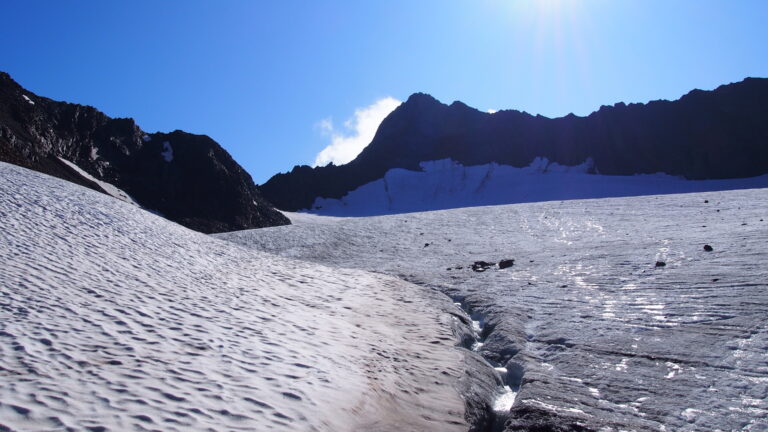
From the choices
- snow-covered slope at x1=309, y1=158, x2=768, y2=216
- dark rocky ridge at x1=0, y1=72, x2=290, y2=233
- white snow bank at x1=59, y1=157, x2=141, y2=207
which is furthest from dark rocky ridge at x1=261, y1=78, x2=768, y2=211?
white snow bank at x1=59, y1=157, x2=141, y2=207

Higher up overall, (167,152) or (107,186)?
(167,152)

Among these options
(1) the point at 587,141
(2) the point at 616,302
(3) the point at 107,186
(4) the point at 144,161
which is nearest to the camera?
(2) the point at 616,302

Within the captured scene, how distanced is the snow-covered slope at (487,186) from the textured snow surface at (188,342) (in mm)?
75769

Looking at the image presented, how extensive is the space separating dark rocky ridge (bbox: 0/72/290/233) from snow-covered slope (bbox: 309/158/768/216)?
67.2 ft

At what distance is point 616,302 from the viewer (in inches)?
413

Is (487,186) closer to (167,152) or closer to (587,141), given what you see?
(587,141)

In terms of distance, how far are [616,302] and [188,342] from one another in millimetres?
7955

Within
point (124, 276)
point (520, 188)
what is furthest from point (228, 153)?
point (124, 276)

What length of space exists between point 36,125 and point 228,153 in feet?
95.3

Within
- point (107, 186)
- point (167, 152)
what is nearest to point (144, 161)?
point (167, 152)

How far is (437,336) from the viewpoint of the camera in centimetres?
938

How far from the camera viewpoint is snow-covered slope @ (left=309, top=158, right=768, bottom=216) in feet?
283

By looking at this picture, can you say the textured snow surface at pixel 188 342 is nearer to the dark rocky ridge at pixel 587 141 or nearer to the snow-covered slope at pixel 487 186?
the snow-covered slope at pixel 487 186

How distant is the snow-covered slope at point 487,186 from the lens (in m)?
86.2
